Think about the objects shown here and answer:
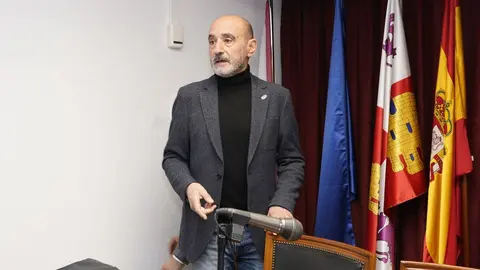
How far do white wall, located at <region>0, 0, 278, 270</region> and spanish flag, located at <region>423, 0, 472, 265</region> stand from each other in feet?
3.67

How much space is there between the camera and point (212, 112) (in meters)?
1.74

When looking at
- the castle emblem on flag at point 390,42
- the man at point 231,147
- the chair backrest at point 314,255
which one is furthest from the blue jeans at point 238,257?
the castle emblem on flag at point 390,42

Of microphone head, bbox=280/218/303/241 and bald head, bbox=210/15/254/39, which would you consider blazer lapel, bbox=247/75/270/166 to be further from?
microphone head, bbox=280/218/303/241

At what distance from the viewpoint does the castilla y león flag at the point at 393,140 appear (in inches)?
80.9

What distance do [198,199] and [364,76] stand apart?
3.93ft

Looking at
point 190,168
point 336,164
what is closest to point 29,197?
point 190,168

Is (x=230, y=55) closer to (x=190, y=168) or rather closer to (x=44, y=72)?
(x=190, y=168)

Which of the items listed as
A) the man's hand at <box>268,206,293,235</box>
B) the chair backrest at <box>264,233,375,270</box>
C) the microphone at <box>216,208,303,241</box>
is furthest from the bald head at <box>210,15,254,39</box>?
the microphone at <box>216,208,303,241</box>

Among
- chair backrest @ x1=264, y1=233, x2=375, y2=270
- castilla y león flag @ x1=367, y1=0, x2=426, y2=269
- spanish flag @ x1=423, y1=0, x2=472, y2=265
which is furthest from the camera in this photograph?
castilla y león flag @ x1=367, y1=0, x2=426, y2=269

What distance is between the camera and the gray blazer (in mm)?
1703

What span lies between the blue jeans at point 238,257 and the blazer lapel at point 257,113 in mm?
298

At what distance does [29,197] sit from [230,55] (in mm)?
910

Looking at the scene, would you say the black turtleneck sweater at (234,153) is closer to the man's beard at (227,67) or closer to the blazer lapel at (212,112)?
the blazer lapel at (212,112)

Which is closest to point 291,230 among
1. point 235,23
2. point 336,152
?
point 235,23
